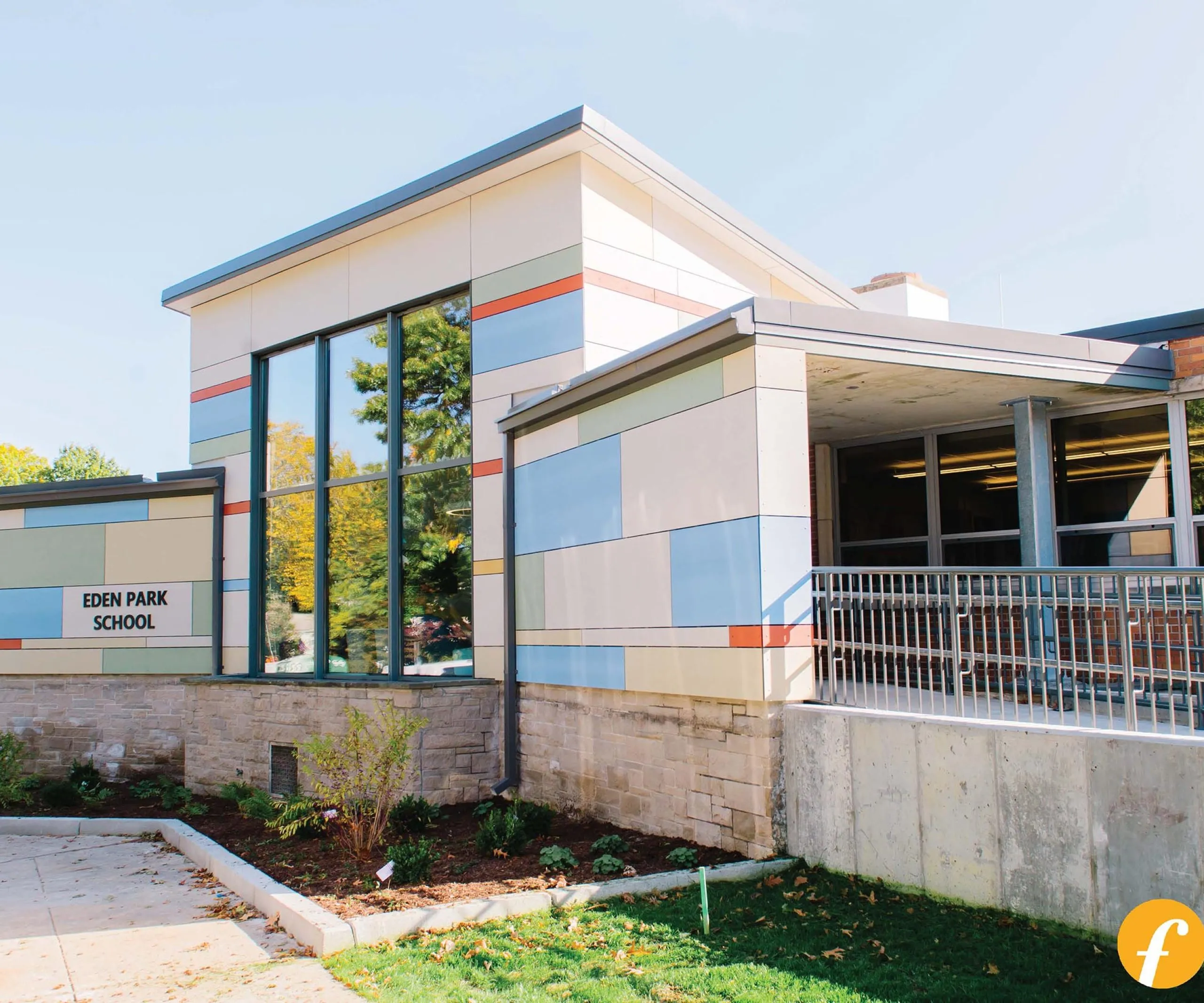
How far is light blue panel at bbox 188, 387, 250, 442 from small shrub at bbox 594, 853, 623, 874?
28.0 ft

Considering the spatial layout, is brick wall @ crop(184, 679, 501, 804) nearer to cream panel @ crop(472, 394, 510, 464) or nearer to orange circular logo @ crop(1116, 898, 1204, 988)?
cream panel @ crop(472, 394, 510, 464)

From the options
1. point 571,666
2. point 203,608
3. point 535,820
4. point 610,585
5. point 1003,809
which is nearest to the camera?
point 1003,809

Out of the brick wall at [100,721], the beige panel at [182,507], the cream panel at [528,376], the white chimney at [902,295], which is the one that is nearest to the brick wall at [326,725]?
the brick wall at [100,721]

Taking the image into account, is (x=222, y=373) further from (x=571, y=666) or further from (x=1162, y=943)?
(x=1162, y=943)

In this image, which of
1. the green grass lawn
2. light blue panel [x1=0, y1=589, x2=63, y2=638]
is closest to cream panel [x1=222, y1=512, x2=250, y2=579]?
light blue panel [x1=0, y1=589, x2=63, y2=638]

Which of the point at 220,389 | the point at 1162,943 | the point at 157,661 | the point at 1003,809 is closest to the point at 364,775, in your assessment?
the point at 1003,809

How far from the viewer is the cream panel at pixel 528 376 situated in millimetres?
10227

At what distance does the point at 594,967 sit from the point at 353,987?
1.29 m

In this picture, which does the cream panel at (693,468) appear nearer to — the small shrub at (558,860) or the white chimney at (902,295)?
the small shrub at (558,860)

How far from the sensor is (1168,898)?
512cm

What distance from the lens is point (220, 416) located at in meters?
13.9

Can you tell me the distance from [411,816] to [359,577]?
376 centimetres

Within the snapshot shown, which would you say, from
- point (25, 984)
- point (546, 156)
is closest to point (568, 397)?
point (546, 156)

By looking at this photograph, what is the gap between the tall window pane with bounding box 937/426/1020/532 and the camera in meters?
10.6
